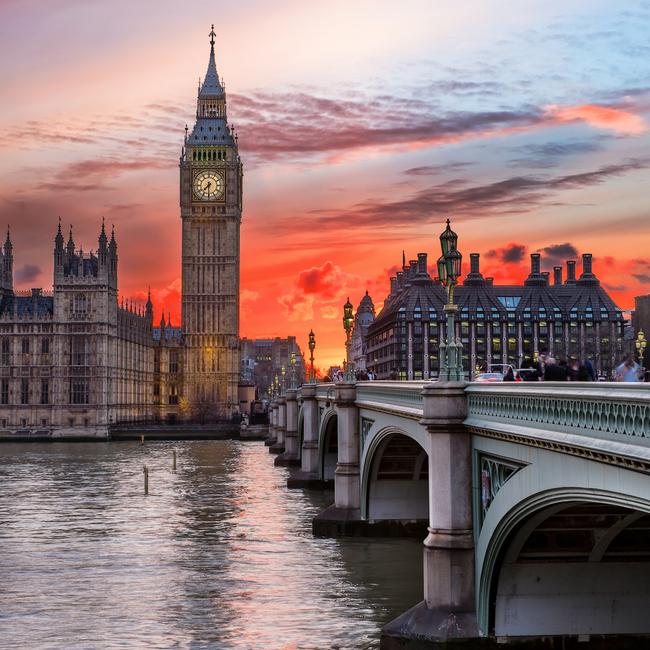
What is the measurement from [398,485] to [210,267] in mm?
137134

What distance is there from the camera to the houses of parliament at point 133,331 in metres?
151

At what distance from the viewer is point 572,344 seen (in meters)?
166

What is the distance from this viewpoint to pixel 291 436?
89688mm

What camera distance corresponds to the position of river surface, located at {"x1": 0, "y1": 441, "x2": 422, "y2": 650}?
27.5 metres

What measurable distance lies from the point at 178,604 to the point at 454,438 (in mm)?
12340

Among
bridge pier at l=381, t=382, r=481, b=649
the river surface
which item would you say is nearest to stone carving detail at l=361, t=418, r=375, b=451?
the river surface

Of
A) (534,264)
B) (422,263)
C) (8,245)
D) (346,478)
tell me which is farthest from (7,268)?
(346,478)

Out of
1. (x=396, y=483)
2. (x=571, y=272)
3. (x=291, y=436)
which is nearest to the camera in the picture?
(x=396, y=483)

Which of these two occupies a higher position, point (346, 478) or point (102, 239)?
point (102, 239)

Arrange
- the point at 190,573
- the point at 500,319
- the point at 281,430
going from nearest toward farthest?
the point at 190,573
the point at 281,430
the point at 500,319

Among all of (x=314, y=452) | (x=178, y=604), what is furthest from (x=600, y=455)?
(x=314, y=452)

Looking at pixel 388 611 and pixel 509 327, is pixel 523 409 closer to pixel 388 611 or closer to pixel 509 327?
pixel 388 611

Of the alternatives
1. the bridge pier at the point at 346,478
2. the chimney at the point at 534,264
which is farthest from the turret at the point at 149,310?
the bridge pier at the point at 346,478

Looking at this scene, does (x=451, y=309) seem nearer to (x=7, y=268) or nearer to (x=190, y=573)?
(x=190, y=573)
